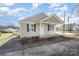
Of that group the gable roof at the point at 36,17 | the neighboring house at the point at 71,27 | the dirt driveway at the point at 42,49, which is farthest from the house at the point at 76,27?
the gable roof at the point at 36,17

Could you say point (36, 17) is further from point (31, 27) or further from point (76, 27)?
point (76, 27)

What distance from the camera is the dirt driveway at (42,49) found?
358cm

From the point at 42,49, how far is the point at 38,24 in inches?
11.0

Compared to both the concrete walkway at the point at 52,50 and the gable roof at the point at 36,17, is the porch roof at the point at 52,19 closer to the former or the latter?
the gable roof at the point at 36,17

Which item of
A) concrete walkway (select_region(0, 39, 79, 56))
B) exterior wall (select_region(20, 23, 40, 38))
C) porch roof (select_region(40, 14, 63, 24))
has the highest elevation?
porch roof (select_region(40, 14, 63, 24))

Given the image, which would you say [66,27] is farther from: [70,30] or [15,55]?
[15,55]

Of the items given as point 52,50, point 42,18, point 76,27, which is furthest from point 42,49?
point 76,27

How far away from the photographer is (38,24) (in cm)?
359

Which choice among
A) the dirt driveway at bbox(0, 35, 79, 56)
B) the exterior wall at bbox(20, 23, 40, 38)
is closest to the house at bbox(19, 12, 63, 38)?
the exterior wall at bbox(20, 23, 40, 38)

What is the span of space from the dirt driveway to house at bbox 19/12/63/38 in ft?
0.48

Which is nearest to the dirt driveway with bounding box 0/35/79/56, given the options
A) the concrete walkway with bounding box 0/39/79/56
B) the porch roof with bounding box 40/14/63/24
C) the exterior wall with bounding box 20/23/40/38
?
the concrete walkway with bounding box 0/39/79/56

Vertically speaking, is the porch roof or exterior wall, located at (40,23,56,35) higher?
the porch roof

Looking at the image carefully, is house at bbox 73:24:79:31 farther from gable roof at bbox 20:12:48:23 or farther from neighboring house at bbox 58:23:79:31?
gable roof at bbox 20:12:48:23

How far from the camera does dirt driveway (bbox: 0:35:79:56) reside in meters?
3.58
